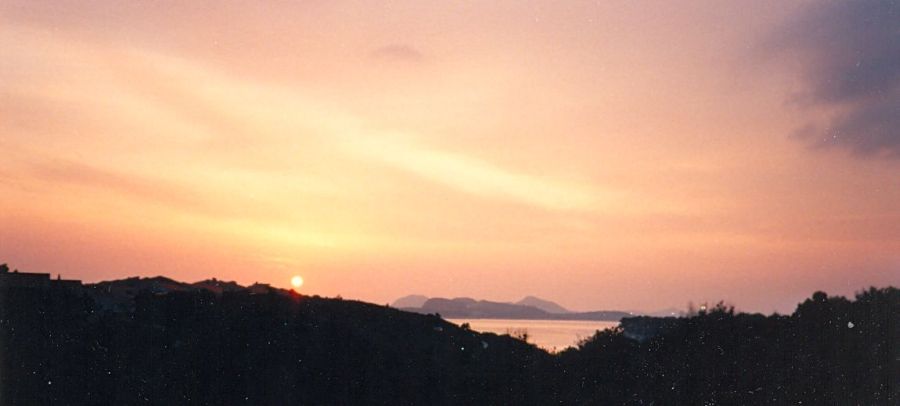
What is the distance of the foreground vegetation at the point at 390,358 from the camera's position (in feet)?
80.1

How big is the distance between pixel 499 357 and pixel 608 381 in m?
7.81

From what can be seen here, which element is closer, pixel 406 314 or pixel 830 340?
pixel 830 340

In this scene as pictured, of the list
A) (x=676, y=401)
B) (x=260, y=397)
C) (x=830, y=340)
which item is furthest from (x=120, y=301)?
(x=830, y=340)

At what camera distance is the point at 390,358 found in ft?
107

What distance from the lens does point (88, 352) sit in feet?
96.8

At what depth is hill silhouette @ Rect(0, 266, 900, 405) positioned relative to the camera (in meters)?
24.5

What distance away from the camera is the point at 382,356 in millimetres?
32500

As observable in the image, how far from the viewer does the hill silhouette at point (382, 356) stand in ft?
80.3

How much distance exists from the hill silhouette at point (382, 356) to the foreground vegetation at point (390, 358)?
0.21 feet

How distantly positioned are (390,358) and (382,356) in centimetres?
37

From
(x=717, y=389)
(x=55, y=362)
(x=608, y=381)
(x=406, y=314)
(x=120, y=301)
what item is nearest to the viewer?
(x=717, y=389)

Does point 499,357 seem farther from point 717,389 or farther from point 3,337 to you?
point 3,337

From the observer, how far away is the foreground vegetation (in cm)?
2441

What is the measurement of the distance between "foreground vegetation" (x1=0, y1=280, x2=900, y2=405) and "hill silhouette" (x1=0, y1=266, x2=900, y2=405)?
0.21 feet
